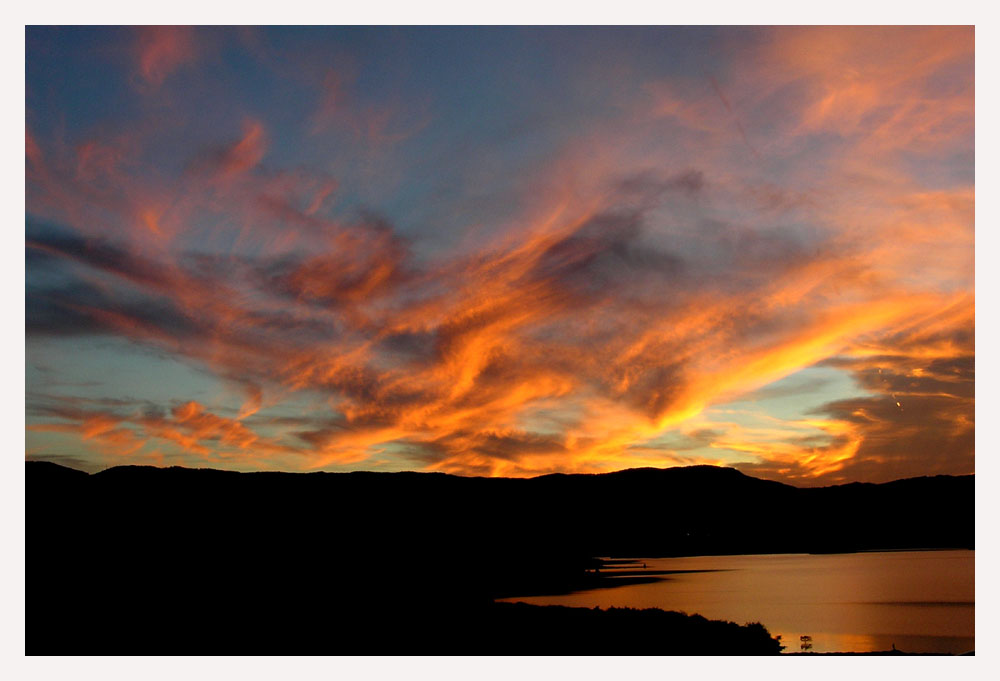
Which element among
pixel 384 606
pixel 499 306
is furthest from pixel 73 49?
pixel 384 606

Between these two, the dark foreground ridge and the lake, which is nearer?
the dark foreground ridge

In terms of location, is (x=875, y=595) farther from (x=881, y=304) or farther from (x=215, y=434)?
(x=215, y=434)

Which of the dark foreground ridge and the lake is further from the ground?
the dark foreground ridge

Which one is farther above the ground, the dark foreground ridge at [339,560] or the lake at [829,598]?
the dark foreground ridge at [339,560]

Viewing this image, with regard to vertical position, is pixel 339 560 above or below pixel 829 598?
above

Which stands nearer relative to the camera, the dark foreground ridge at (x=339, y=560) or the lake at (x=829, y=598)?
the dark foreground ridge at (x=339, y=560)

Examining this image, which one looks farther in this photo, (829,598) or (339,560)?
(829,598)
